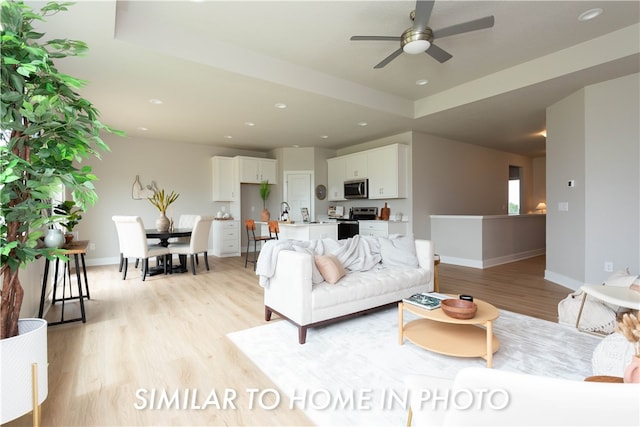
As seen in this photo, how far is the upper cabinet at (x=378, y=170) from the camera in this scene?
19.2ft

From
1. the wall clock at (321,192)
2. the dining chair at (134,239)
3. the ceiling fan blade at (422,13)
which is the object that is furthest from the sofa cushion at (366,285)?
the wall clock at (321,192)

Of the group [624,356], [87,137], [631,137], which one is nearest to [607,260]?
[631,137]

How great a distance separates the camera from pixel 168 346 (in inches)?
93.6

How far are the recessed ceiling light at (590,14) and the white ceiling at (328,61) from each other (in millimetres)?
52

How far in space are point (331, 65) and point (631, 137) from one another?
3620 mm

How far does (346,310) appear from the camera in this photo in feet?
8.68

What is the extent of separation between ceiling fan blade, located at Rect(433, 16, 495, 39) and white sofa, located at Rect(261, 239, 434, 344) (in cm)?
223

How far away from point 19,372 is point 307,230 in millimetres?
3682

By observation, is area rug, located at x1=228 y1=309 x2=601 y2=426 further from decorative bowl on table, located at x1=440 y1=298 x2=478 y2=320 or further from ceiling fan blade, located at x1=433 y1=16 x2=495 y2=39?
ceiling fan blade, located at x1=433 y1=16 x2=495 y2=39

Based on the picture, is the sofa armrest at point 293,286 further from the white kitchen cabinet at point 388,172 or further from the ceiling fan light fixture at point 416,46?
the white kitchen cabinet at point 388,172

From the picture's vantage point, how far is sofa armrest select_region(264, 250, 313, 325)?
241 cm

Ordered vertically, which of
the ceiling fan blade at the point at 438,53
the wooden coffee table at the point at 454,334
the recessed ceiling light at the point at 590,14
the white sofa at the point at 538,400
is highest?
the recessed ceiling light at the point at 590,14

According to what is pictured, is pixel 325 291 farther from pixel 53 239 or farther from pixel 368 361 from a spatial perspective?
pixel 53 239

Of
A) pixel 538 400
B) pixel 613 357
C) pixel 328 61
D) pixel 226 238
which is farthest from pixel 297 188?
pixel 538 400
